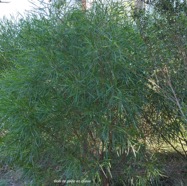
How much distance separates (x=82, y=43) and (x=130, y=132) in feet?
3.43

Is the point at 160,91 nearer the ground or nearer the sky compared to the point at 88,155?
nearer the sky

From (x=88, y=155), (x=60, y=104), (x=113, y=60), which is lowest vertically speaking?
(x=88, y=155)

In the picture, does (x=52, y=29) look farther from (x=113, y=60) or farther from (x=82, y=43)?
(x=113, y=60)

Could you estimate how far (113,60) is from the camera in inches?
129

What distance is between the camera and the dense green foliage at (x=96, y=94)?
3.29 metres

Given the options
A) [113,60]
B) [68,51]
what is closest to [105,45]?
[113,60]

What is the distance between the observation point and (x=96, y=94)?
3336 mm

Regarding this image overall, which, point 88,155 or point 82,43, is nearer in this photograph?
point 82,43

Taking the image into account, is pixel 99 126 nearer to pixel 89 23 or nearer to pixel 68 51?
pixel 68 51

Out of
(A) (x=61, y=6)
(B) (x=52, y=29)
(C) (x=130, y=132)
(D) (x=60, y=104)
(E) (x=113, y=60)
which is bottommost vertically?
(C) (x=130, y=132)

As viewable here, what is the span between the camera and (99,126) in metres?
3.44

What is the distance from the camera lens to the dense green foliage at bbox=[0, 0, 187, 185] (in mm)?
3285

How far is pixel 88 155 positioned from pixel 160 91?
1.07m

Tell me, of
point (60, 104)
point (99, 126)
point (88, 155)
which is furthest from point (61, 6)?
point (88, 155)
